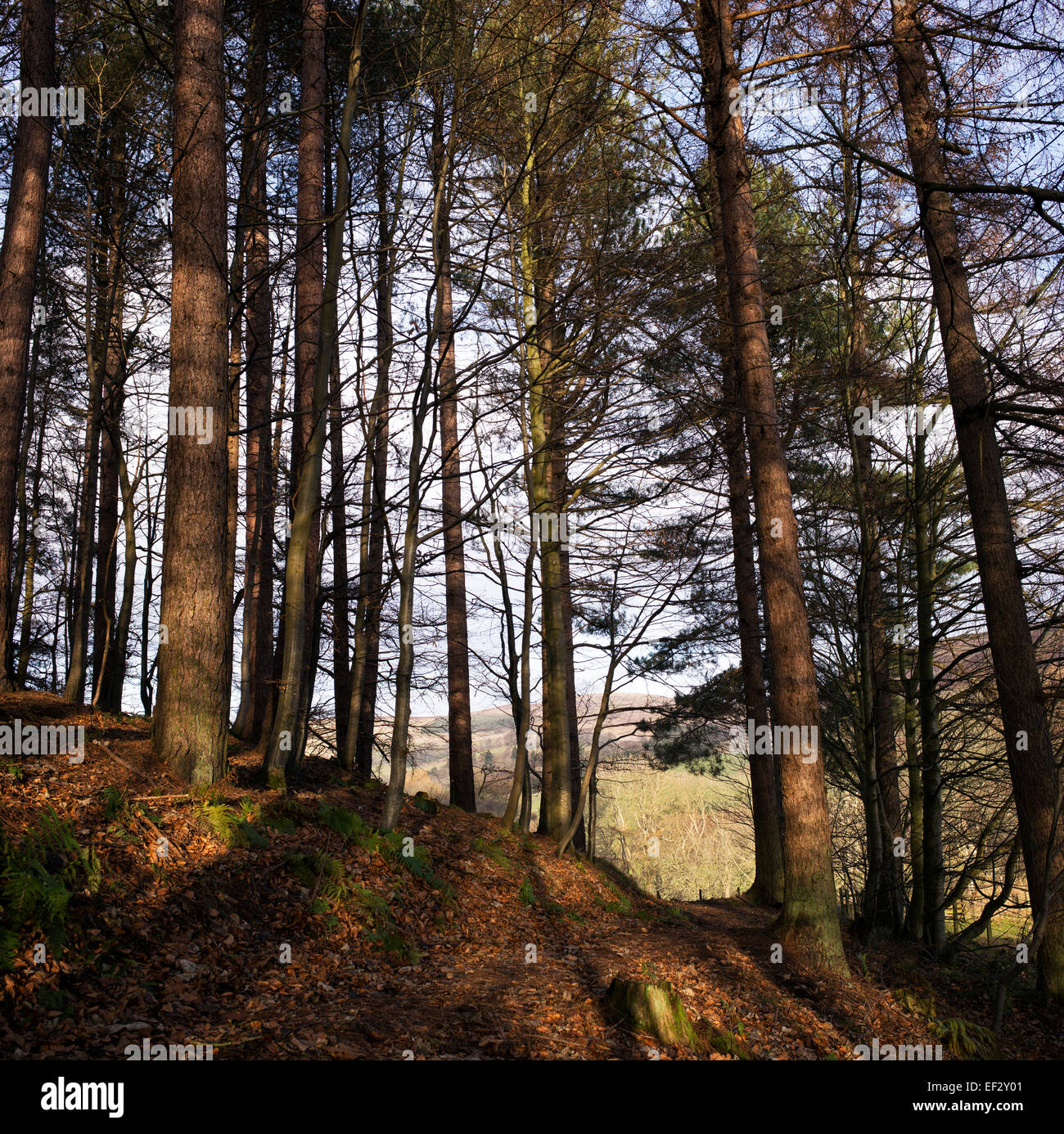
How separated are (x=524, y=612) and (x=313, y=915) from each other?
5.47 meters

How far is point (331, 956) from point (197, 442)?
432 cm

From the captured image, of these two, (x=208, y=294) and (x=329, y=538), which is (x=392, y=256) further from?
(x=329, y=538)

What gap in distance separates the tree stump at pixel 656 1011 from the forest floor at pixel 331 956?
0.08m

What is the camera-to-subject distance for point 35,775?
569 cm

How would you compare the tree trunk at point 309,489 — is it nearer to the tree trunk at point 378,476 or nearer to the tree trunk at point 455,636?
the tree trunk at point 378,476

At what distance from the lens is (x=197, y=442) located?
666 cm

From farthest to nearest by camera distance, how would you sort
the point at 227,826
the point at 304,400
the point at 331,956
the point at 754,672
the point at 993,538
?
the point at 754,672 → the point at 304,400 → the point at 993,538 → the point at 227,826 → the point at 331,956

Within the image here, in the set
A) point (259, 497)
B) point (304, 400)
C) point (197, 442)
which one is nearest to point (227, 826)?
point (197, 442)

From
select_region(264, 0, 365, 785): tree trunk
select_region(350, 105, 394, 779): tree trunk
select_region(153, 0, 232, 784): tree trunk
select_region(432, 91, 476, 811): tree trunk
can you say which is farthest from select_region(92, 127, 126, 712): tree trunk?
select_region(432, 91, 476, 811): tree trunk

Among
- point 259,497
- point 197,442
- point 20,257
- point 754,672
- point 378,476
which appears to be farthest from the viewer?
point 754,672

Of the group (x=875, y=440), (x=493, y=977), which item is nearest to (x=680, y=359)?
(x=875, y=440)

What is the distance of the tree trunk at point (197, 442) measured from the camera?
21.2 ft

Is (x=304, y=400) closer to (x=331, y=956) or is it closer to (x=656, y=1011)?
(x=331, y=956)
